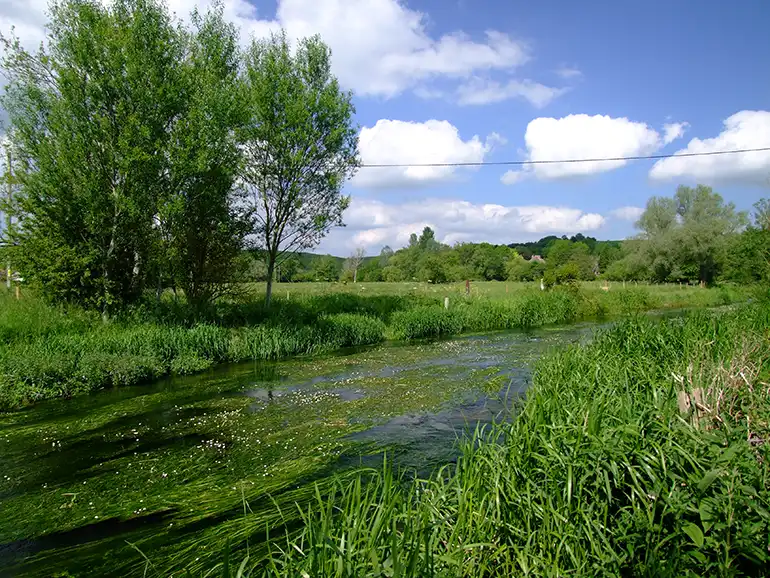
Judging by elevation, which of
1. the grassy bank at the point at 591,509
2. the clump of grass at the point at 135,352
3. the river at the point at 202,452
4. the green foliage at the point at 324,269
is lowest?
the river at the point at 202,452

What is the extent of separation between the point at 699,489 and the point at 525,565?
4.02ft

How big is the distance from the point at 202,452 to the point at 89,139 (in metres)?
11.1

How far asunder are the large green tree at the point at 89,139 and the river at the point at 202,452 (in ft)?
17.3

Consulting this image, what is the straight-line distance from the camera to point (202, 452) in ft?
24.1

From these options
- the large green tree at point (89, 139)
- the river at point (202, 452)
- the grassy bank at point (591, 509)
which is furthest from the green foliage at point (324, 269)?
the grassy bank at point (591, 509)

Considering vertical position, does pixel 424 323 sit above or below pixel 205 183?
below

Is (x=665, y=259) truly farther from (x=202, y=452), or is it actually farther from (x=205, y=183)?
(x=202, y=452)

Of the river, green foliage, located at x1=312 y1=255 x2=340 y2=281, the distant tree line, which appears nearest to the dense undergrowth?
the river

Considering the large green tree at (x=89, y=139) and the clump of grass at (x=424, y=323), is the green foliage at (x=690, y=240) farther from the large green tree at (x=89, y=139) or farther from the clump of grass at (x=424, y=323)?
the large green tree at (x=89, y=139)

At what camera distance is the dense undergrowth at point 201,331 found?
11.1m

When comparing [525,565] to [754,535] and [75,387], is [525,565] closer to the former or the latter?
[754,535]

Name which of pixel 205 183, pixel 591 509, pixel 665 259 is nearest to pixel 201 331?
pixel 205 183

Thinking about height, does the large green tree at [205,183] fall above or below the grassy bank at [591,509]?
above

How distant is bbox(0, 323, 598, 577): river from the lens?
15.7 feet
